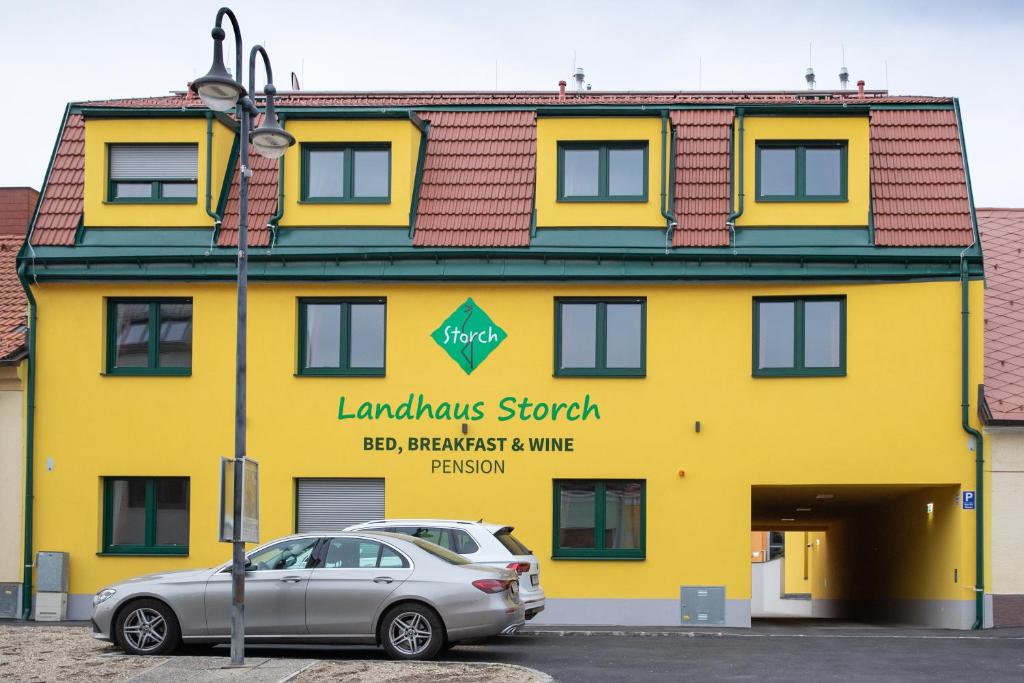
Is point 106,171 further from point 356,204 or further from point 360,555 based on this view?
point 360,555

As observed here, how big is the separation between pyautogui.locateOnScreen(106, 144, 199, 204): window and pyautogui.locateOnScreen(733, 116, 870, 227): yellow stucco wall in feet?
31.0

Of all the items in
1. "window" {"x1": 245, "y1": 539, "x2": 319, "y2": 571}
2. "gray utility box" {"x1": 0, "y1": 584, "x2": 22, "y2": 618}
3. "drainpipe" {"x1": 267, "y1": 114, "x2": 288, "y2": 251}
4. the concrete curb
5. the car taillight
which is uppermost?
"drainpipe" {"x1": 267, "y1": 114, "x2": 288, "y2": 251}

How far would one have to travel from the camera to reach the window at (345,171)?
2531 centimetres

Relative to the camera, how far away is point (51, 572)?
952 inches

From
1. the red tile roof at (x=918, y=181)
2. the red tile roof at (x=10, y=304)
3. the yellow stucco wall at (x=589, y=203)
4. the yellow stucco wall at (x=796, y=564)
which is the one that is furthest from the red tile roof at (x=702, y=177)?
the yellow stucco wall at (x=796, y=564)

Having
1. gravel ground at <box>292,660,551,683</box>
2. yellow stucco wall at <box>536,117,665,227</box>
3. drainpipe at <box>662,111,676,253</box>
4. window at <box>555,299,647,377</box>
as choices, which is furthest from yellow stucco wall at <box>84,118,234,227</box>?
gravel ground at <box>292,660,551,683</box>

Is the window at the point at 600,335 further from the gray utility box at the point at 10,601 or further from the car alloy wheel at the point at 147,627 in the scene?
the gray utility box at the point at 10,601

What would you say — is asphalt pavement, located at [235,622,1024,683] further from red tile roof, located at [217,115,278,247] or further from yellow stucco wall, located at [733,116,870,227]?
red tile roof, located at [217,115,278,247]

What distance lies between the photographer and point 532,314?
2470 centimetres

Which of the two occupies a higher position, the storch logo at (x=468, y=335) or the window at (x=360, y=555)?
the storch logo at (x=468, y=335)

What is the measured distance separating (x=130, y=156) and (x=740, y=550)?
40.6ft

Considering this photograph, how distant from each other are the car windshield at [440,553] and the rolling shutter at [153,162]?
33.4 feet

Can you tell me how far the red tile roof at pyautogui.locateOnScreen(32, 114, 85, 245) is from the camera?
Answer: 83.0 feet

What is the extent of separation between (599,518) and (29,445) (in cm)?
970
